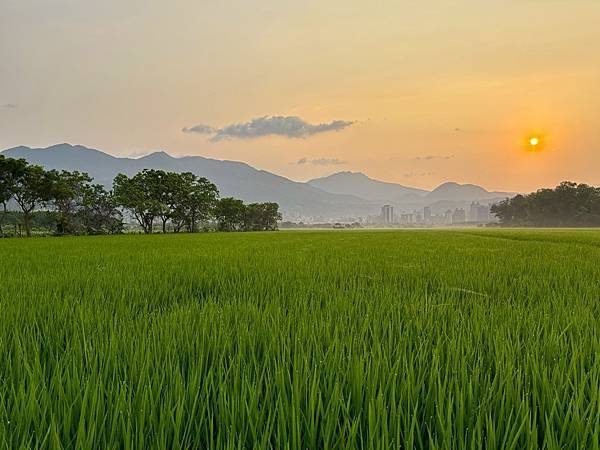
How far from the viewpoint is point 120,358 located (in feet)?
4.38

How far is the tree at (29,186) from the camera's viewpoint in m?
28.5

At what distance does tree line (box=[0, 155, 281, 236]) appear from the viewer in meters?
29.0

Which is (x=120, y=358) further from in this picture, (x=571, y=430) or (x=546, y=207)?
(x=546, y=207)

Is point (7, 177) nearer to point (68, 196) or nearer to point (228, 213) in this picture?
point (68, 196)

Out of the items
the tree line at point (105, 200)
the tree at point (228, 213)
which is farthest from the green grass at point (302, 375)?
the tree at point (228, 213)

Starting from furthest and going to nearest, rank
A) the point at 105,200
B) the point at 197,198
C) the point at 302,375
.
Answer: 1. the point at 197,198
2. the point at 105,200
3. the point at 302,375

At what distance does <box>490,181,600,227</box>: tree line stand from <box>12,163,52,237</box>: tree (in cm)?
10041

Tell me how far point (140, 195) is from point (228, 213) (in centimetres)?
1899

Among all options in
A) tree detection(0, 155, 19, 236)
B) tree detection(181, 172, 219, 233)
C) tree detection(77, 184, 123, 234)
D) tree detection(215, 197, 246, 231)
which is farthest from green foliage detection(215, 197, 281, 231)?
tree detection(0, 155, 19, 236)

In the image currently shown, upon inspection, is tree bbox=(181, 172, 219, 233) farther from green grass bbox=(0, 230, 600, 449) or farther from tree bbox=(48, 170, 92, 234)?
green grass bbox=(0, 230, 600, 449)

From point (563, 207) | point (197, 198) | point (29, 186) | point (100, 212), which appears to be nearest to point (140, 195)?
point (100, 212)

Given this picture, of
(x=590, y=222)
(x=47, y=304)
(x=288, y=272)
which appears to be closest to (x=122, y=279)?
(x=47, y=304)

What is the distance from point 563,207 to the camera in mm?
85062

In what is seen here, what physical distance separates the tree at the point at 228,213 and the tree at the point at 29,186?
88.2 ft
